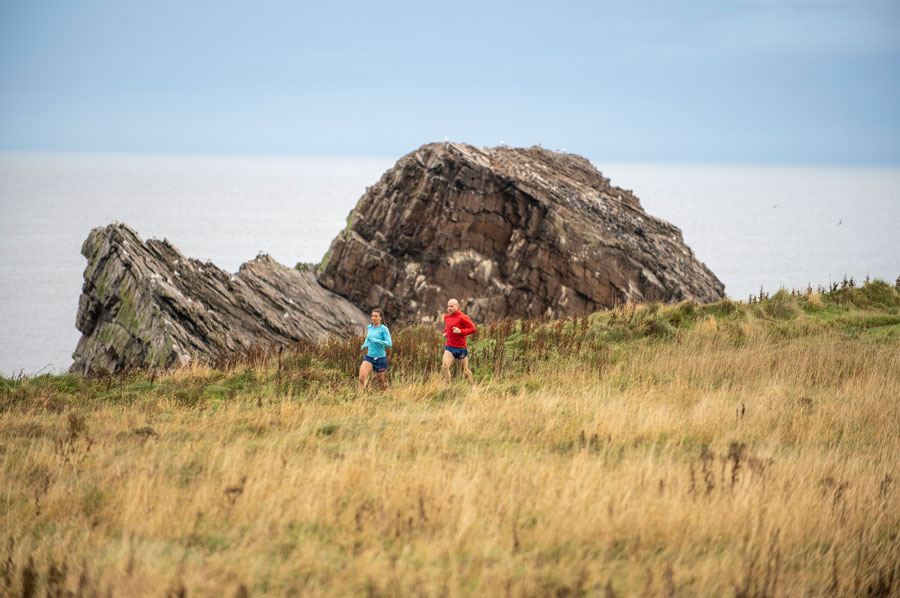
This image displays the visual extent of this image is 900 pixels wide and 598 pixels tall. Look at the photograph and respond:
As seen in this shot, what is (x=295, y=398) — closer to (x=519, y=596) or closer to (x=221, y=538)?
(x=221, y=538)

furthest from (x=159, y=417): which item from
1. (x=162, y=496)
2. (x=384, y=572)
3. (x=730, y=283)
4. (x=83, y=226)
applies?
(x=83, y=226)

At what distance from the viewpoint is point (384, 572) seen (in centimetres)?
555

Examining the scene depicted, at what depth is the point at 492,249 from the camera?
28.6 meters

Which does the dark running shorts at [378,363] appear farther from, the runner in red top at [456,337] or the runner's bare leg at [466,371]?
the runner's bare leg at [466,371]

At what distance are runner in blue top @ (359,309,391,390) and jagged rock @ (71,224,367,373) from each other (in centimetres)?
698

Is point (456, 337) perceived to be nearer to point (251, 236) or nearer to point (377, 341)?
point (377, 341)

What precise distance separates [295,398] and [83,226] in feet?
365

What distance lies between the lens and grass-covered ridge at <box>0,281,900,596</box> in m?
5.66

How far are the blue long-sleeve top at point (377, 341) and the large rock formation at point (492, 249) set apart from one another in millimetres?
14440

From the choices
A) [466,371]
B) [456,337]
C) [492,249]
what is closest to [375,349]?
[456,337]

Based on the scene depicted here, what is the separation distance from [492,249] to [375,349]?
16602mm

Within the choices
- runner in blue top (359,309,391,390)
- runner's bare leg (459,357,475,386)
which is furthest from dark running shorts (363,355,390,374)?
runner's bare leg (459,357,475,386)

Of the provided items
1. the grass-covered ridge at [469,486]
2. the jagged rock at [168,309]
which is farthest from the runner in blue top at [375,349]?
the jagged rock at [168,309]

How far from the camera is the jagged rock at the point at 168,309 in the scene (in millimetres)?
18516
